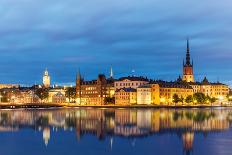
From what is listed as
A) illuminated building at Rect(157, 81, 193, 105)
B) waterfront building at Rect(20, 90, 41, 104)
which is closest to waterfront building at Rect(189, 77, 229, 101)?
illuminated building at Rect(157, 81, 193, 105)

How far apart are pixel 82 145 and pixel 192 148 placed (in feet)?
21.7

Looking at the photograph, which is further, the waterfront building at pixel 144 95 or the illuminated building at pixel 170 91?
the illuminated building at pixel 170 91

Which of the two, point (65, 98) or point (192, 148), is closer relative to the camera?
point (192, 148)

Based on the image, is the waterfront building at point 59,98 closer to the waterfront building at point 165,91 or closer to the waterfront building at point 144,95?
the waterfront building at point 165,91

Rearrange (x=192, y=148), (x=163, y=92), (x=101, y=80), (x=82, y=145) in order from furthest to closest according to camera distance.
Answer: (x=101, y=80)
(x=163, y=92)
(x=82, y=145)
(x=192, y=148)

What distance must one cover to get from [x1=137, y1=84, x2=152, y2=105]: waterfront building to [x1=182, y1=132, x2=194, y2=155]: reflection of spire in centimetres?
7882

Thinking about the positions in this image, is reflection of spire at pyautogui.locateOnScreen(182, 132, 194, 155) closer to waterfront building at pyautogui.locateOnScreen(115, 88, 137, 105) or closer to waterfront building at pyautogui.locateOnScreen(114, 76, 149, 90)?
waterfront building at pyautogui.locateOnScreen(115, 88, 137, 105)

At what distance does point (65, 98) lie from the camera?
146 metres

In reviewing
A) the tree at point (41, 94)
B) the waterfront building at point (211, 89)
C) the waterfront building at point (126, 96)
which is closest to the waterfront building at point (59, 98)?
the tree at point (41, 94)

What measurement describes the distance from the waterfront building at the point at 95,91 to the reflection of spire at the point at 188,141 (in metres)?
91.3

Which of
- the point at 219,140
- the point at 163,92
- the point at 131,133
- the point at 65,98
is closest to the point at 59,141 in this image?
the point at 131,133

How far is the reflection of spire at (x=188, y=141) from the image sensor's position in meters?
24.3

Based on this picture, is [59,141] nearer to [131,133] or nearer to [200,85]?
[131,133]

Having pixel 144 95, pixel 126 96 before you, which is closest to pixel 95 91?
pixel 126 96
